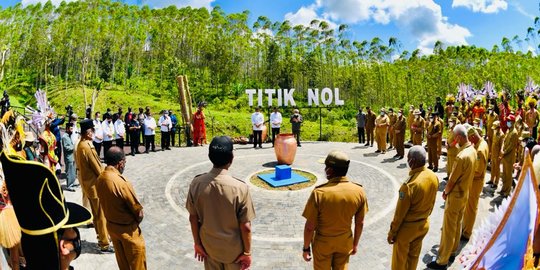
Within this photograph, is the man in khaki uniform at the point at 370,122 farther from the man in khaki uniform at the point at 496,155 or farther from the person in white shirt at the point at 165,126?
the person in white shirt at the point at 165,126

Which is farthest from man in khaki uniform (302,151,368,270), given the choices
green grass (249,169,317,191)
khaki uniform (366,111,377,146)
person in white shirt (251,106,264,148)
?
khaki uniform (366,111,377,146)

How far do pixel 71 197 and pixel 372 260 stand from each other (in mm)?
7341

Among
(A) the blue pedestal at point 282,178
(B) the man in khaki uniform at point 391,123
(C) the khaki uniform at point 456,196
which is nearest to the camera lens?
(C) the khaki uniform at point 456,196

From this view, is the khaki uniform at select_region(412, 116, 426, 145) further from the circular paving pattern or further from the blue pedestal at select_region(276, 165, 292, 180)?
the blue pedestal at select_region(276, 165, 292, 180)

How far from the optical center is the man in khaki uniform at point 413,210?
4570 millimetres

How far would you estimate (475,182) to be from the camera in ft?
21.2

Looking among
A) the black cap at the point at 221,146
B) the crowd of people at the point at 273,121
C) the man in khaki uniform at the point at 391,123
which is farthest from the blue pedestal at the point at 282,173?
the black cap at the point at 221,146

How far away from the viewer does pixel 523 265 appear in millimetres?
2180

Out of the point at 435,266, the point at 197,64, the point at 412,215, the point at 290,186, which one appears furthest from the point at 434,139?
the point at 197,64

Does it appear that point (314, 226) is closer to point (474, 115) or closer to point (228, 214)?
point (228, 214)

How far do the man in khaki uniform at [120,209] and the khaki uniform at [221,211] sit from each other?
1210mm

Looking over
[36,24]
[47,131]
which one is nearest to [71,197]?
[47,131]

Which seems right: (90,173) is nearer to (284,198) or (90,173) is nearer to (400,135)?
(284,198)

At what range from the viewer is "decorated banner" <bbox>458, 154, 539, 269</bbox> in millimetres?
2176
